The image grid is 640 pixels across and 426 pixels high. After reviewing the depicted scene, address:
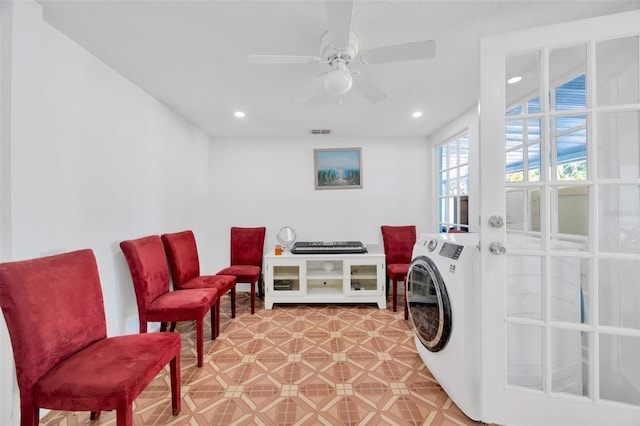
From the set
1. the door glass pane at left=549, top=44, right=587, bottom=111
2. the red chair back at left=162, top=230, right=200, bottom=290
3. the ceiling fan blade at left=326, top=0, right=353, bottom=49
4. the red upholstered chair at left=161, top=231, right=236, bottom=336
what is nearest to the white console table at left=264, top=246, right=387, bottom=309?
the red upholstered chair at left=161, top=231, right=236, bottom=336

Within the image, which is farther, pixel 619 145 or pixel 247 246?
pixel 247 246

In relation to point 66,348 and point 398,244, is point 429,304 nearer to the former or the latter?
point 398,244

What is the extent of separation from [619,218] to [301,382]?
209 centimetres

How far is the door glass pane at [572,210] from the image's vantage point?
4.25ft

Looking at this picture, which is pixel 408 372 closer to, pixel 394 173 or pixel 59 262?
pixel 59 262

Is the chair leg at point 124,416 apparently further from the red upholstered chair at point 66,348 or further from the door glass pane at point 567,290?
the door glass pane at point 567,290

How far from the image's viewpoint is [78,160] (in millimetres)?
1636

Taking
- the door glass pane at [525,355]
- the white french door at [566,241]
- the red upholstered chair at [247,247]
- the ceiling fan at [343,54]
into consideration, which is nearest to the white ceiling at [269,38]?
the ceiling fan at [343,54]

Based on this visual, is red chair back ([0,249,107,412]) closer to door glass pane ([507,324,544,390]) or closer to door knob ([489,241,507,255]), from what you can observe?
door knob ([489,241,507,255])

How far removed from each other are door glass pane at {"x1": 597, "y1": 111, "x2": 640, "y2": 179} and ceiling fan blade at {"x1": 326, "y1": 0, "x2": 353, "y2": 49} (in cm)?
144

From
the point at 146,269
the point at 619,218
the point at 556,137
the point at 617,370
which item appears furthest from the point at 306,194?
the point at 617,370

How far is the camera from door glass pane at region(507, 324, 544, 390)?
135cm

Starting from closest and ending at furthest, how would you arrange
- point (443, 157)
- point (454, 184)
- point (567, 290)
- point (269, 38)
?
1. point (567, 290)
2. point (269, 38)
3. point (454, 184)
4. point (443, 157)

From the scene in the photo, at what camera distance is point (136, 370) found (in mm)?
1144
